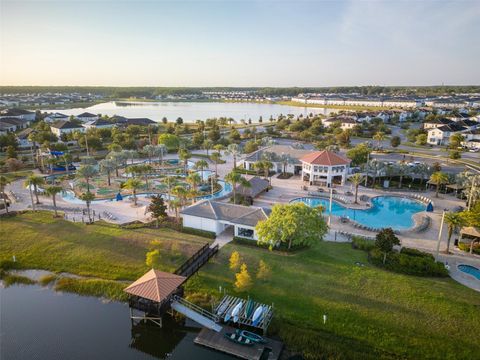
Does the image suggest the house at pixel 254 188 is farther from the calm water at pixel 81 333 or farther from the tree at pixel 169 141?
the tree at pixel 169 141

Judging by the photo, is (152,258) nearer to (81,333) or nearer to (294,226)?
(81,333)

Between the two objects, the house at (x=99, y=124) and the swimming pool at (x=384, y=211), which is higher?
the house at (x=99, y=124)

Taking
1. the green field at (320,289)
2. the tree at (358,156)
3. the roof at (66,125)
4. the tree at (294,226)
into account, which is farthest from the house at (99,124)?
the tree at (294,226)

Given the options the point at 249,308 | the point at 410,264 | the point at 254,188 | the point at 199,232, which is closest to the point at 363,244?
the point at 410,264

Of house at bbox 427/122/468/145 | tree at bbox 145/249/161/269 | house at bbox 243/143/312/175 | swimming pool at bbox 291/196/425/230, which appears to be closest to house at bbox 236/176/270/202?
swimming pool at bbox 291/196/425/230

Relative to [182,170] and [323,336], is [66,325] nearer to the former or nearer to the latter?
[323,336]

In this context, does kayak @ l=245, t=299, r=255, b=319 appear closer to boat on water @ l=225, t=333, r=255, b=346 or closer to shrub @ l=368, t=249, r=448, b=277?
boat on water @ l=225, t=333, r=255, b=346

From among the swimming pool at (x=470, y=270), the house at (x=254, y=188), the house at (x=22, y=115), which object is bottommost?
the swimming pool at (x=470, y=270)
